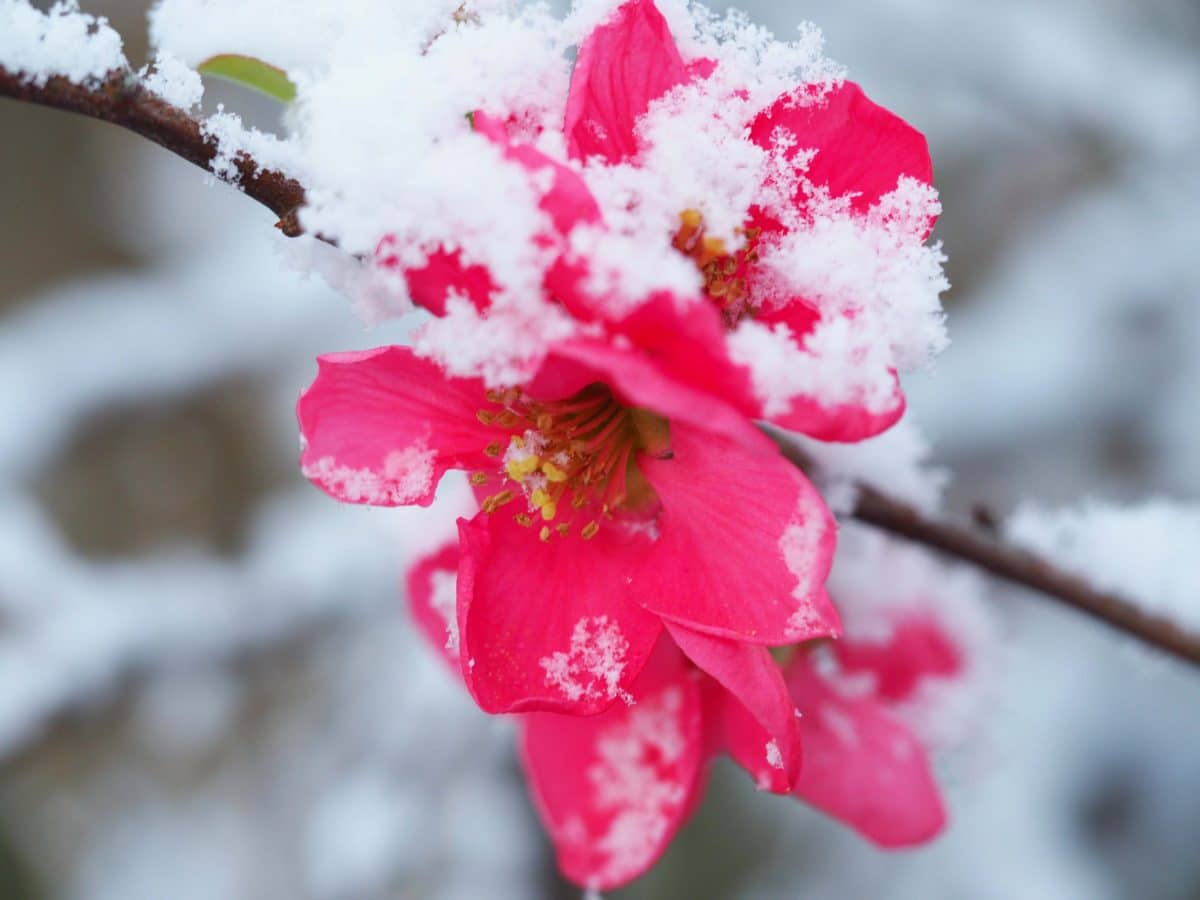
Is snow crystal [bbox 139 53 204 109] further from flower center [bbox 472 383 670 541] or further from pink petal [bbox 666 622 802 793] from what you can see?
pink petal [bbox 666 622 802 793]

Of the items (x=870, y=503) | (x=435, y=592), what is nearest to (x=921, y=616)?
(x=870, y=503)

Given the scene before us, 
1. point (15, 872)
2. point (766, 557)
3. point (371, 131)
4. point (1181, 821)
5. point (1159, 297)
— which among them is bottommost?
point (15, 872)

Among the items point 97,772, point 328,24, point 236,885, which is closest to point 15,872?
point 97,772

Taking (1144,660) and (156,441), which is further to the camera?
(156,441)

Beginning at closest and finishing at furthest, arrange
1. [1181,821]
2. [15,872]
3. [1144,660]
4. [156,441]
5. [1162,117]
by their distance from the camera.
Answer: [1144,660] < [1162,117] < [1181,821] < [15,872] < [156,441]

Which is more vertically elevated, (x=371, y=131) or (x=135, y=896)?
(x=371, y=131)

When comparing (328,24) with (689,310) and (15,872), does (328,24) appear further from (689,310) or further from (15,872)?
(15,872)

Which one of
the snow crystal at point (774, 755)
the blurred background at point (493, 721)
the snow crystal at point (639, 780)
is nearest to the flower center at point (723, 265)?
the snow crystal at point (774, 755)

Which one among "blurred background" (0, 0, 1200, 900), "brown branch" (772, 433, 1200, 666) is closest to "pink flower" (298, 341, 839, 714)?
"brown branch" (772, 433, 1200, 666)
